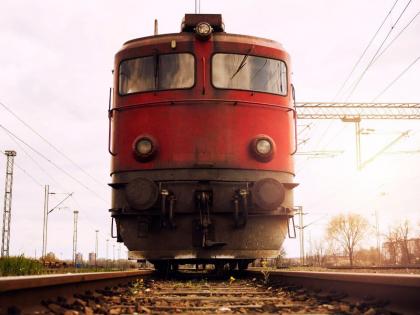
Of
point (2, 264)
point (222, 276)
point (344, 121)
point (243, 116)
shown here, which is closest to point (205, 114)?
point (243, 116)

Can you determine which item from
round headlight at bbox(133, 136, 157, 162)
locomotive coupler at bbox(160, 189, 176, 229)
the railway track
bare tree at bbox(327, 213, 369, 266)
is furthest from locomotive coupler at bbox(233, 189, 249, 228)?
bare tree at bbox(327, 213, 369, 266)

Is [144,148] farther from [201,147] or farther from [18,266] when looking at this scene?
[18,266]

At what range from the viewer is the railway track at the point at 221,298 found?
3.34 meters

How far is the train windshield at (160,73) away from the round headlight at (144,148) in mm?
900

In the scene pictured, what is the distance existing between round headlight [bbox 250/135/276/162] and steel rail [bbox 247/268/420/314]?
260 centimetres

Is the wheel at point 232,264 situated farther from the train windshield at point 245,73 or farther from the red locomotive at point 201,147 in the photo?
the train windshield at point 245,73

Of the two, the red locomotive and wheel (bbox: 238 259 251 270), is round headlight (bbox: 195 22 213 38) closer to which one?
the red locomotive

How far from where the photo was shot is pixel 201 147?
7.95 metres

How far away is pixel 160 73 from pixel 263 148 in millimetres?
1989

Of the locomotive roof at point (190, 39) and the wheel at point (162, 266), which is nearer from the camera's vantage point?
the locomotive roof at point (190, 39)

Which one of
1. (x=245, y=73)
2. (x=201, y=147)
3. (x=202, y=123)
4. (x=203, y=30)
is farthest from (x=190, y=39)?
(x=201, y=147)

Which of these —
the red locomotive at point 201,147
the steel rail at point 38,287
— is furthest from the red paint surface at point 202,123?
the steel rail at point 38,287

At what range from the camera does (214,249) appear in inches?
305

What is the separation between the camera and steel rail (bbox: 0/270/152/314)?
310cm
